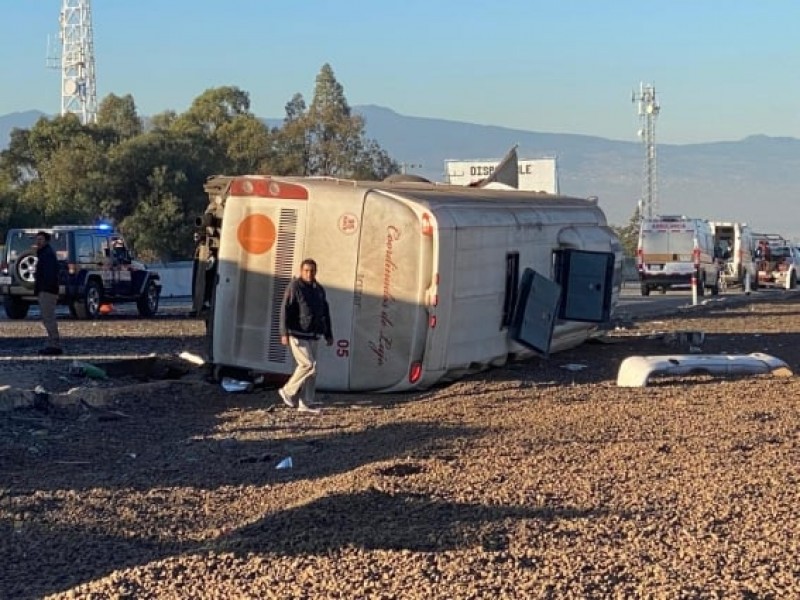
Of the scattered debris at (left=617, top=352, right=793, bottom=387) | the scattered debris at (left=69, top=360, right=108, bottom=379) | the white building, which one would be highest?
the white building

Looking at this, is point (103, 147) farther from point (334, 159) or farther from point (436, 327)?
point (436, 327)

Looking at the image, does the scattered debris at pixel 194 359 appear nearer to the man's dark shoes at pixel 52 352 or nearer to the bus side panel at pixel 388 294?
the man's dark shoes at pixel 52 352

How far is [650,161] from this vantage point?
94625mm

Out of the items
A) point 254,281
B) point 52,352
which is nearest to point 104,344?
point 52,352

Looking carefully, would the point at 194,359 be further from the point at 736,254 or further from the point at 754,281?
the point at 754,281

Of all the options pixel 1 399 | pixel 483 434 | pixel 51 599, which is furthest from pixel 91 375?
pixel 51 599

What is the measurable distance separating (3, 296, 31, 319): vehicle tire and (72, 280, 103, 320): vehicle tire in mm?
1281

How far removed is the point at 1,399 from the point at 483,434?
5482 millimetres

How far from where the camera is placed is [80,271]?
3130 cm

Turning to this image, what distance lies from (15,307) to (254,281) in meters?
16.6

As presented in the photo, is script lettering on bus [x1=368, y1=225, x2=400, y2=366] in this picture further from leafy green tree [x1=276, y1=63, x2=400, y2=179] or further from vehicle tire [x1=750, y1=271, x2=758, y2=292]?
leafy green tree [x1=276, y1=63, x2=400, y2=179]

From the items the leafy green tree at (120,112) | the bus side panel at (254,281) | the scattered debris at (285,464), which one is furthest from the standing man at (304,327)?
the leafy green tree at (120,112)

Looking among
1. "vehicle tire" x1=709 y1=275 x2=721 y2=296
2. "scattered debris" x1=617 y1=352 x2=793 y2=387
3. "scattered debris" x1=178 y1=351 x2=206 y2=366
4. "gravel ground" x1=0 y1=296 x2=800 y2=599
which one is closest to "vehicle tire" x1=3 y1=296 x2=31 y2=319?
"scattered debris" x1=178 y1=351 x2=206 y2=366

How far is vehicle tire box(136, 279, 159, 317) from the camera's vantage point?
3316 centimetres
